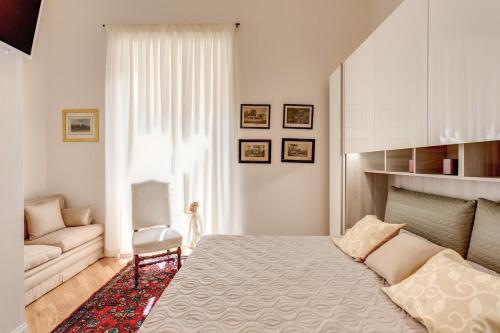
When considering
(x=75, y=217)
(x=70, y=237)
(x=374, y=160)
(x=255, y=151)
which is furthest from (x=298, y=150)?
(x=75, y=217)

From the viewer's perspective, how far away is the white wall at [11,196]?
1.88m

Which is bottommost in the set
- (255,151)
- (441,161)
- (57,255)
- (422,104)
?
(57,255)

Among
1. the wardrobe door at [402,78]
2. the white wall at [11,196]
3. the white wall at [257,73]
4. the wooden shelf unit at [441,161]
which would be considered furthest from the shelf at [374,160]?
the white wall at [11,196]

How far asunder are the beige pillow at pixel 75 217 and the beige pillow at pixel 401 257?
3476 mm

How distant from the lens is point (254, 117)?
3.72 m

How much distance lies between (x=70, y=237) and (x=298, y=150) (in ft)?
9.74

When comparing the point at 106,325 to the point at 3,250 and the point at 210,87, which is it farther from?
the point at 210,87

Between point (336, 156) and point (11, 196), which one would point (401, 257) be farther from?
point (11, 196)

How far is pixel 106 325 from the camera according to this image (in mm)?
2223

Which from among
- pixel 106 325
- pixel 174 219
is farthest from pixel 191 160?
pixel 106 325

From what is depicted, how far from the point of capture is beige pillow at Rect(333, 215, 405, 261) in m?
1.96

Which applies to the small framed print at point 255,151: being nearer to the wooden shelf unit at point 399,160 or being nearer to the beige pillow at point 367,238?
the wooden shelf unit at point 399,160

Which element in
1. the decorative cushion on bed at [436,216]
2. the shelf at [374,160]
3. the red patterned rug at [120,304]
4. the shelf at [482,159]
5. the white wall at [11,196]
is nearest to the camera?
the shelf at [482,159]

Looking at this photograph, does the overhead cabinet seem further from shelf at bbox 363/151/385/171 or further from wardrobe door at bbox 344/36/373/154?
shelf at bbox 363/151/385/171
